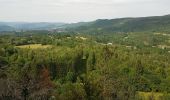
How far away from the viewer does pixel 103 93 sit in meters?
54.3

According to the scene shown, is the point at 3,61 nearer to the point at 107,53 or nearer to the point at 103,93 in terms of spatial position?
the point at 107,53

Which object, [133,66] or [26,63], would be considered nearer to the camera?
[26,63]

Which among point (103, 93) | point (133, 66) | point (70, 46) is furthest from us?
point (70, 46)

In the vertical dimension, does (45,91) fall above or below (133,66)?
above

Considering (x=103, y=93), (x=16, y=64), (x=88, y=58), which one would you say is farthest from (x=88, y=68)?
(x=103, y=93)

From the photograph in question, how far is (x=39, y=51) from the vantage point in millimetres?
131125

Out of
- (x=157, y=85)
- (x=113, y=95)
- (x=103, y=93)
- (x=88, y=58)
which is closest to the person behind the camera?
(x=103, y=93)

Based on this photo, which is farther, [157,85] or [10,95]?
[157,85]

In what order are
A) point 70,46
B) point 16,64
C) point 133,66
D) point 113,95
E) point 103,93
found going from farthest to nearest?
point 70,46 < point 133,66 < point 16,64 < point 113,95 < point 103,93

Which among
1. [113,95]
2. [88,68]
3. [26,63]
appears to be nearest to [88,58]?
[88,68]

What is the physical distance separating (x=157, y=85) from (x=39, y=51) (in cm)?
4947

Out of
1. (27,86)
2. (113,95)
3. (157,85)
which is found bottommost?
(157,85)

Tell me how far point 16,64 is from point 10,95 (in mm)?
58713

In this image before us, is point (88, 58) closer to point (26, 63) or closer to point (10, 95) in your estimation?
point (26, 63)
